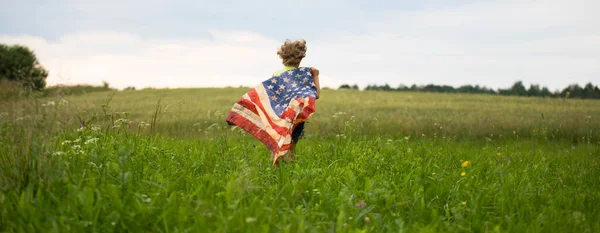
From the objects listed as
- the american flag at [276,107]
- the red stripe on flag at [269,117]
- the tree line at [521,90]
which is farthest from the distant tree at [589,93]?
the red stripe on flag at [269,117]

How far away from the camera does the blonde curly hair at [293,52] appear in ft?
22.2

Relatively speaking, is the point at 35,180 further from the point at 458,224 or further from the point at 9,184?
the point at 458,224

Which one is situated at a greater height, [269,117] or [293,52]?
[293,52]

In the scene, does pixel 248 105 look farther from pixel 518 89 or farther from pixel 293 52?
pixel 518 89

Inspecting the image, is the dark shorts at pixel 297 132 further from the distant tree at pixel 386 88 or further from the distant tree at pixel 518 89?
the distant tree at pixel 386 88

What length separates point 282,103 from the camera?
656 centimetres

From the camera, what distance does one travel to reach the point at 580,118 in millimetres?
12609

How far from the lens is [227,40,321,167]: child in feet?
20.8

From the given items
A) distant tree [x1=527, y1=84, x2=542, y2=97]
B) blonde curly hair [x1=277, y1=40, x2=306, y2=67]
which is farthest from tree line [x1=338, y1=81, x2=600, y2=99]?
blonde curly hair [x1=277, y1=40, x2=306, y2=67]

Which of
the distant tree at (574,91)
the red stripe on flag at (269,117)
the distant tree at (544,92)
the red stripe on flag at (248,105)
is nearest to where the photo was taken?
the red stripe on flag at (269,117)

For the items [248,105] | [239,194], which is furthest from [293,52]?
[239,194]

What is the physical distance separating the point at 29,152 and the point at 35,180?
223 millimetres

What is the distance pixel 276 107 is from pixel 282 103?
90 millimetres

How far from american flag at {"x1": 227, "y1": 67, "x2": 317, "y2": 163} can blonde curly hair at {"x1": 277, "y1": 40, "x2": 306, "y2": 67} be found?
0.17 metres
